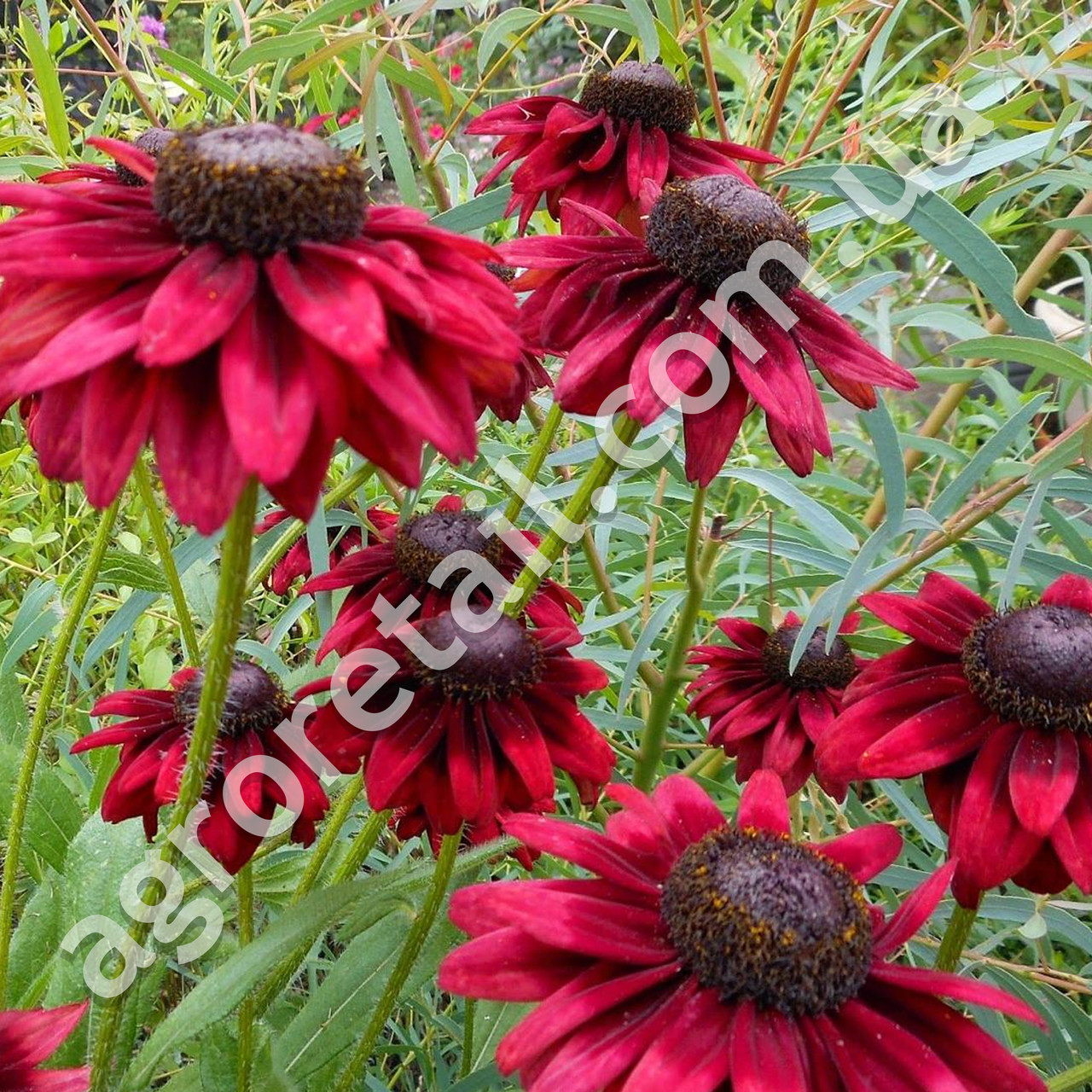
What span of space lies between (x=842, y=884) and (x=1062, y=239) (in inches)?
26.3

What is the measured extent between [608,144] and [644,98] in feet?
0.19

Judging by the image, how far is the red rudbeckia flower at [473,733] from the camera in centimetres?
59

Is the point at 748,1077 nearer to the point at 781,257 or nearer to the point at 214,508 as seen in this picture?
the point at 214,508

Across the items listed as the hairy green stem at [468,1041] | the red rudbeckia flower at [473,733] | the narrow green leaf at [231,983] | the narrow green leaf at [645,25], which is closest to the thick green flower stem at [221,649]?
the narrow green leaf at [231,983]

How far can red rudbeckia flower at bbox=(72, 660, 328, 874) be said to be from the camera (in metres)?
0.64

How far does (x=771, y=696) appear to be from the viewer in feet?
2.72

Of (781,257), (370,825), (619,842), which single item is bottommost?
(370,825)

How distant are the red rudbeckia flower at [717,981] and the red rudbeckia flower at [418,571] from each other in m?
0.28

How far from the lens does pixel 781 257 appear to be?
22.0 inches

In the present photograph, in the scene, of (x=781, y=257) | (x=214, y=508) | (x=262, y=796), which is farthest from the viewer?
(x=262, y=796)

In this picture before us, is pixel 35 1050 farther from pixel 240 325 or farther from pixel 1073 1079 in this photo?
pixel 1073 1079

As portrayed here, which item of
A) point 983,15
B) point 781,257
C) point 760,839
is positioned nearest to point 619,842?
point 760,839

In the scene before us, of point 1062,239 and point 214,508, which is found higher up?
point 214,508

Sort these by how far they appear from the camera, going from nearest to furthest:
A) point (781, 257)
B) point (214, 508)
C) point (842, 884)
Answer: point (214, 508) < point (842, 884) < point (781, 257)
